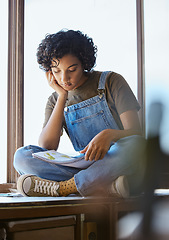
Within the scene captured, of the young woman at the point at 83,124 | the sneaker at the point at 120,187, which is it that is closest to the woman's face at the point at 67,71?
the young woman at the point at 83,124

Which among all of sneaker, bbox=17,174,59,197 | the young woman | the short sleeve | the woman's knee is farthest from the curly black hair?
sneaker, bbox=17,174,59,197

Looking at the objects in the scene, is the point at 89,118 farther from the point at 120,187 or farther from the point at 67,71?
the point at 120,187

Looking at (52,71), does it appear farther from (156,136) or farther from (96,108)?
(156,136)

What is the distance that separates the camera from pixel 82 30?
179 cm

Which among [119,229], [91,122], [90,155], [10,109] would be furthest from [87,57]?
[119,229]

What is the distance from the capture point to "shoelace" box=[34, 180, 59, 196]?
3.23 ft

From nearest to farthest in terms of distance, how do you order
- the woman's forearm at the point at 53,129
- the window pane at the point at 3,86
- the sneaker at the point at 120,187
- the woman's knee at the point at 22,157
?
the sneaker at the point at 120,187 < the woman's knee at the point at 22,157 < the woman's forearm at the point at 53,129 < the window pane at the point at 3,86

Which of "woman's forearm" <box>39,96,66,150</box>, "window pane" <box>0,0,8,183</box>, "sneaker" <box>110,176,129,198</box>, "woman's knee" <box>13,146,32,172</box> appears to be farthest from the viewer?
"window pane" <box>0,0,8,183</box>

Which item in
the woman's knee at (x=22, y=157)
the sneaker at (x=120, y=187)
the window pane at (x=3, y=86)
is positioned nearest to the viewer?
the sneaker at (x=120, y=187)

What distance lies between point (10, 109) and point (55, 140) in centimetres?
48

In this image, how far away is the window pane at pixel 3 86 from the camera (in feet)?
5.19

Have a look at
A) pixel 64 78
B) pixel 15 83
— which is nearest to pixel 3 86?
pixel 15 83

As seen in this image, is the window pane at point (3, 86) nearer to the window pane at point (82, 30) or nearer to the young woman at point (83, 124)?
the window pane at point (82, 30)

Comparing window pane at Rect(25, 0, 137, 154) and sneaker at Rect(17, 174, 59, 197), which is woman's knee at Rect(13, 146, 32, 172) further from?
window pane at Rect(25, 0, 137, 154)
